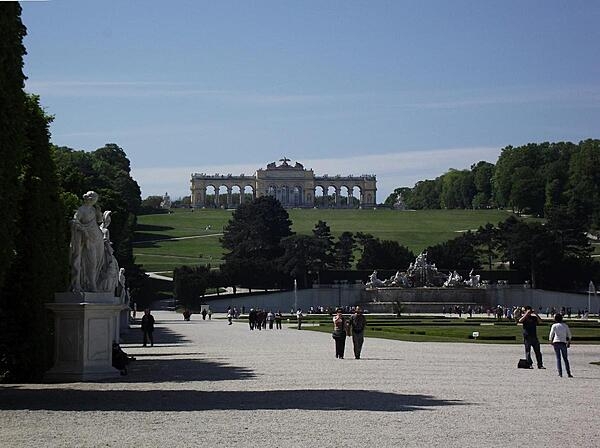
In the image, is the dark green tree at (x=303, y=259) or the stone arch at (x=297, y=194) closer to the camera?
the dark green tree at (x=303, y=259)

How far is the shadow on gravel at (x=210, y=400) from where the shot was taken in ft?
43.3

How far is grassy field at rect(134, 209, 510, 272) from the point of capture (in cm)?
10350

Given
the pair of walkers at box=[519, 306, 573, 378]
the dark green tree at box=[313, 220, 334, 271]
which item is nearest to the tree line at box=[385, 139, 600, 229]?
the dark green tree at box=[313, 220, 334, 271]

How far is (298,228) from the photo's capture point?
390ft

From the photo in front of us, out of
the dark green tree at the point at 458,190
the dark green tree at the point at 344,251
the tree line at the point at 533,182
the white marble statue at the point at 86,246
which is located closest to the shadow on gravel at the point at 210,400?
the white marble statue at the point at 86,246

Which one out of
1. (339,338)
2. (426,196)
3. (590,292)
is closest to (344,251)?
(590,292)

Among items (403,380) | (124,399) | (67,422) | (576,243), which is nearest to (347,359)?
(403,380)

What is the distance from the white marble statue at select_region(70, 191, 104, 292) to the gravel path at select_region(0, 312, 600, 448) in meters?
1.67

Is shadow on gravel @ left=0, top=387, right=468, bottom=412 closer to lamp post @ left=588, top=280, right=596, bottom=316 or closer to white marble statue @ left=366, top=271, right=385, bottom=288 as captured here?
lamp post @ left=588, top=280, right=596, bottom=316

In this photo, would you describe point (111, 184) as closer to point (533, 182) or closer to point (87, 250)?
point (533, 182)

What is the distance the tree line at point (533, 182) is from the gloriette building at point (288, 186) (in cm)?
1278

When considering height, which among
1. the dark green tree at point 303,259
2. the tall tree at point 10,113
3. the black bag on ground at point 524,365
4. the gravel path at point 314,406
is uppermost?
the dark green tree at point 303,259

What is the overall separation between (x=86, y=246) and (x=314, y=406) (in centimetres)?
660

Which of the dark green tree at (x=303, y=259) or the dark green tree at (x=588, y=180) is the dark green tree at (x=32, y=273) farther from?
the dark green tree at (x=588, y=180)
